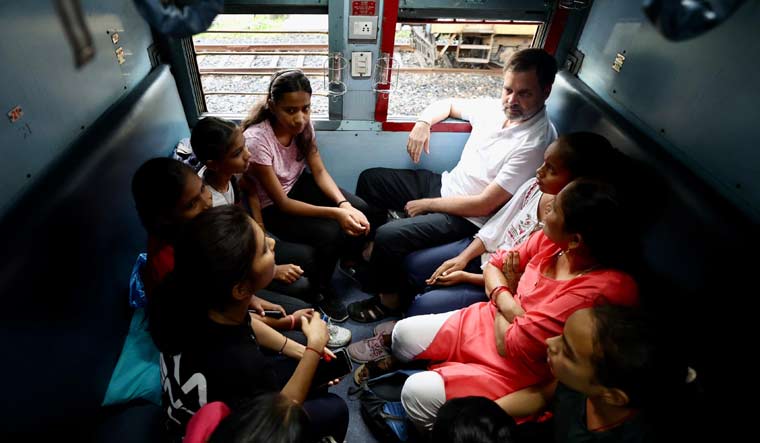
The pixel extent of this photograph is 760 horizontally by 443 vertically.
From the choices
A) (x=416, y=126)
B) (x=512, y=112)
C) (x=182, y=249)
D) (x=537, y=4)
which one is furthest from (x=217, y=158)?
(x=537, y=4)

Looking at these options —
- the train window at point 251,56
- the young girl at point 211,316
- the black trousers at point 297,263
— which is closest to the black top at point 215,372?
the young girl at point 211,316

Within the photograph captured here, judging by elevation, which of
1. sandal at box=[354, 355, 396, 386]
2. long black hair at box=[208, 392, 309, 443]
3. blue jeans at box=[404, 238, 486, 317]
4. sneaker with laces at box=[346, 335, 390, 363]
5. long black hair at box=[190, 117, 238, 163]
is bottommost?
sneaker with laces at box=[346, 335, 390, 363]

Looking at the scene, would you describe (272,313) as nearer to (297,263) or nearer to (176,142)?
(297,263)

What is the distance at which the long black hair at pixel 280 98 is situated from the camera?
2139mm

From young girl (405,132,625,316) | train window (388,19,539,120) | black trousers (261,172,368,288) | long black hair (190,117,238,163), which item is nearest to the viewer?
young girl (405,132,625,316)

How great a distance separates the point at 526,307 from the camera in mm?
1708

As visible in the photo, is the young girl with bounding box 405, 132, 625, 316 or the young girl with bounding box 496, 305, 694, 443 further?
the young girl with bounding box 405, 132, 625, 316

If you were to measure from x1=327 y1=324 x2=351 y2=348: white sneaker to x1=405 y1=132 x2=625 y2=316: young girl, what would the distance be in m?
0.45

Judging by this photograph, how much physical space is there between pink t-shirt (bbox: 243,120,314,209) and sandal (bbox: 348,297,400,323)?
2.85 ft

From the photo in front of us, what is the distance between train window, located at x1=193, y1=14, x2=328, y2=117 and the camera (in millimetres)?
2614

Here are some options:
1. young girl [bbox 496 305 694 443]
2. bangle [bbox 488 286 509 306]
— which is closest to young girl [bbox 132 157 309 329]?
bangle [bbox 488 286 509 306]

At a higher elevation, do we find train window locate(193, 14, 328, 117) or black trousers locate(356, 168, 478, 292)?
train window locate(193, 14, 328, 117)

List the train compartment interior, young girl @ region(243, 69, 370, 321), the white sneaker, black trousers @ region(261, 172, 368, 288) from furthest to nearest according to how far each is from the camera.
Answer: black trousers @ region(261, 172, 368, 288) → the white sneaker → young girl @ region(243, 69, 370, 321) → the train compartment interior

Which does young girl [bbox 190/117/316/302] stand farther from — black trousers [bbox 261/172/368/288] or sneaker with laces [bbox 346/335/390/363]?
sneaker with laces [bbox 346/335/390/363]
